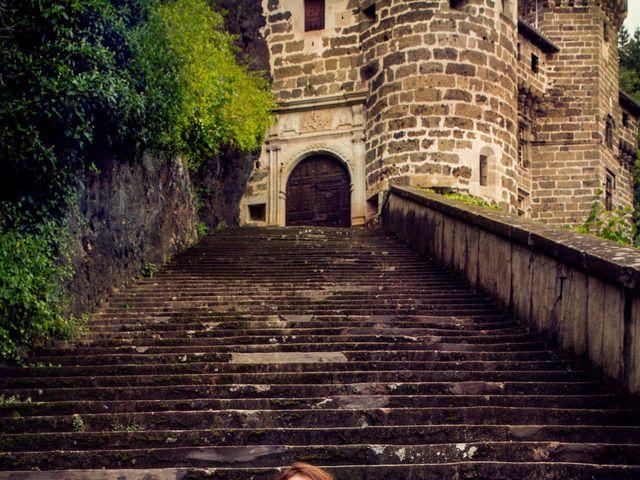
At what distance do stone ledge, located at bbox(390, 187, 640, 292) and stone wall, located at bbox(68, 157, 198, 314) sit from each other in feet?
13.1

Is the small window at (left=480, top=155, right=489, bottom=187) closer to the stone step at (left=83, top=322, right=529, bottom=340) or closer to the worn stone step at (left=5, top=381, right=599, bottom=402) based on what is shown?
the stone step at (left=83, top=322, right=529, bottom=340)

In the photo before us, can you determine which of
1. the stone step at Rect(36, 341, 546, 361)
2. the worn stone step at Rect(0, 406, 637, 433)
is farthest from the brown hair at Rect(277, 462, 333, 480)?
the stone step at Rect(36, 341, 546, 361)

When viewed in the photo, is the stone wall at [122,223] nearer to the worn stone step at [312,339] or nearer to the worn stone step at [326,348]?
the worn stone step at [312,339]

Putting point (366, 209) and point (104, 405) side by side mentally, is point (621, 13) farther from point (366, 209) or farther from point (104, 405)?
point (104, 405)

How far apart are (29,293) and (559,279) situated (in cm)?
452

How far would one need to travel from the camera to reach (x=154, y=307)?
11.1m

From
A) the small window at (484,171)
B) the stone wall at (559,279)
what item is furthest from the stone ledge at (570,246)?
the small window at (484,171)

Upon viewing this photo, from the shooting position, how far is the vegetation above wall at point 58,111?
9.35 m

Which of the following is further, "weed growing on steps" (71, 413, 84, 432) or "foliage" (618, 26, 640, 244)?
"foliage" (618, 26, 640, 244)

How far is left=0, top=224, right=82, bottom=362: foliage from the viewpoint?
8.88 meters

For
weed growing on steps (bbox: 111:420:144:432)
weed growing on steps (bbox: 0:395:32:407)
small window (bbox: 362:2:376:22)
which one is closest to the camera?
weed growing on steps (bbox: 111:420:144:432)

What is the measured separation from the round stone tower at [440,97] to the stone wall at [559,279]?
8047 mm

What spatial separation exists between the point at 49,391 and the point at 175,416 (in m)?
1.29

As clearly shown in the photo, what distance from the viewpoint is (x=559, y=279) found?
349 inches
